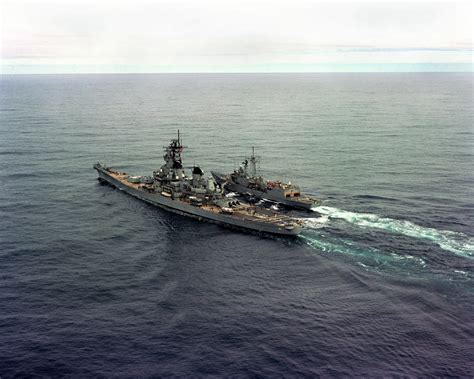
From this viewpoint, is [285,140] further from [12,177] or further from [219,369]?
[219,369]

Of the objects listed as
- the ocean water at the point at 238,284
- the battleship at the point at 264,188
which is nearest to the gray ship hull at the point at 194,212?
the ocean water at the point at 238,284

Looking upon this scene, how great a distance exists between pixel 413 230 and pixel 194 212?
1905 inches

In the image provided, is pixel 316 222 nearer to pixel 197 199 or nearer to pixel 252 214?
pixel 252 214

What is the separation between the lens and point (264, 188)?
122 metres

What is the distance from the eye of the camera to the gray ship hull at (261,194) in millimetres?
110438

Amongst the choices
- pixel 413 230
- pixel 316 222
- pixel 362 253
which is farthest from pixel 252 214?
pixel 413 230

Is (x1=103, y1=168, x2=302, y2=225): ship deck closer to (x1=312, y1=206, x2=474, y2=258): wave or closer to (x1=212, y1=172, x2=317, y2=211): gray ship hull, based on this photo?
(x1=212, y1=172, x2=317, y2=211): gray ship hull

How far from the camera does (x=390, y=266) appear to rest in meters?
78.4

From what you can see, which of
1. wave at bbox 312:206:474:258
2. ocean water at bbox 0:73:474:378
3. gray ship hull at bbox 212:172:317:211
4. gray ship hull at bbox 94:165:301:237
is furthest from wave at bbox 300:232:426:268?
gray ship hull at bbox 212:172:317:211

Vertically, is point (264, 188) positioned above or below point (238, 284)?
above

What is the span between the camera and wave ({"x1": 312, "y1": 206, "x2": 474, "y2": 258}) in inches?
3317

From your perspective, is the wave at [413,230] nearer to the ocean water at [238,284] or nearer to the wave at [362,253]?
the ocean water at [238,284]

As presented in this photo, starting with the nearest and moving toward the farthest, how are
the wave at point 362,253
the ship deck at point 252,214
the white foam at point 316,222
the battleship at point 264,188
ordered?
the wave at point 362,253
the ship deck at point 252,214
the white foam at point 316,222
the battleship at point 264,188

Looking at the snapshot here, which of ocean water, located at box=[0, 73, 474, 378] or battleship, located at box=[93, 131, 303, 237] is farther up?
battleship, located at box=[93, 131, 303, 237]
